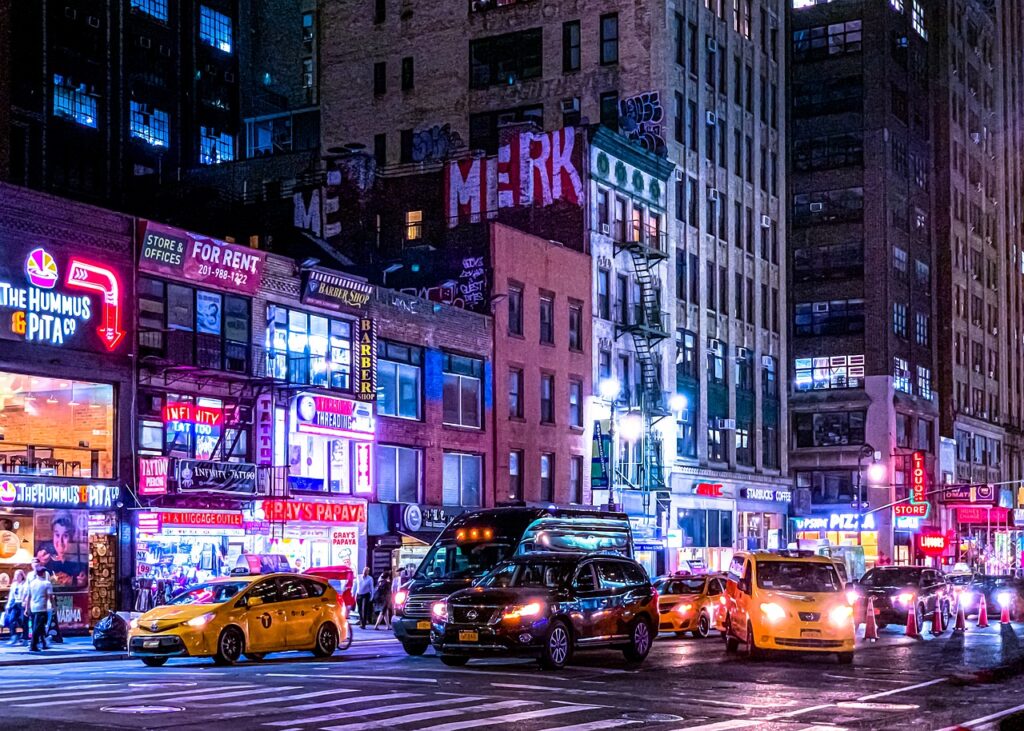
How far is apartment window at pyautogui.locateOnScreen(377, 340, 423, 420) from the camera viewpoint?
49.4m

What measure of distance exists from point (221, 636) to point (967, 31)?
91.6 m

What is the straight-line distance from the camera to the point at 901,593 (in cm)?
4041

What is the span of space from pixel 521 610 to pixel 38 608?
11870 millimetres

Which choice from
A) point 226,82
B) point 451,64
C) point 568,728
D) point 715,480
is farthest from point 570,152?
point 568,728

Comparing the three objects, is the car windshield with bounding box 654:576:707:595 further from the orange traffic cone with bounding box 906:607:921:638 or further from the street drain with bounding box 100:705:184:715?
the street drain with bounding box 100:705:184:715

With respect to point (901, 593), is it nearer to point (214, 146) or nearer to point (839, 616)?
point (839, 616)

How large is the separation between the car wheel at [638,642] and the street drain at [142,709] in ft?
35.0

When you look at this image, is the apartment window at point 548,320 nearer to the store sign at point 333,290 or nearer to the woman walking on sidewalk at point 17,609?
the store sign at point 333,290

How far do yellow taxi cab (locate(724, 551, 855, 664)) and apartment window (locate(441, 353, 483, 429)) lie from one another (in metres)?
23.3

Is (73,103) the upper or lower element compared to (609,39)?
lower

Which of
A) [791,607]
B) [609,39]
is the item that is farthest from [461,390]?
[791,607]

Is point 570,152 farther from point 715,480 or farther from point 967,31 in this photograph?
point 967,31

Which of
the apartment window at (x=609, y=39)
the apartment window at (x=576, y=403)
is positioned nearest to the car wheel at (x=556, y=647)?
the apartment window at (x=576, y=403)

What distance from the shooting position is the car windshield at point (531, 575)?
26406 mm
